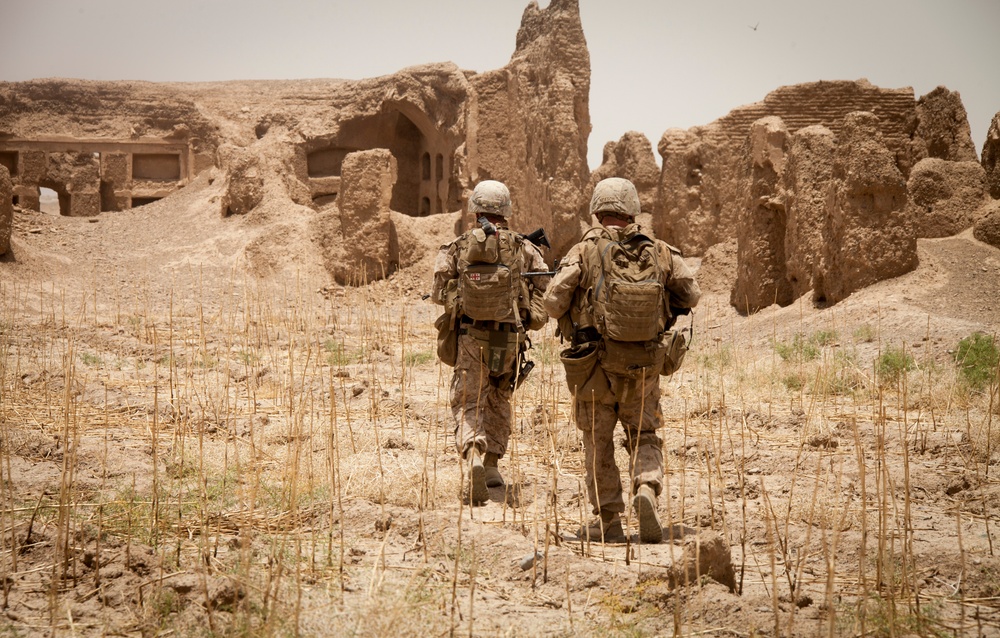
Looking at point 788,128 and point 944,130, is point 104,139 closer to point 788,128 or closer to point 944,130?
point 788,128

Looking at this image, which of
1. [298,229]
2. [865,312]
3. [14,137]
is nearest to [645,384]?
[865,312]

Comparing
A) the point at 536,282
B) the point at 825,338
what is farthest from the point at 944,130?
the point at 536,282

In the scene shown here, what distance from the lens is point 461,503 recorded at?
391 cm

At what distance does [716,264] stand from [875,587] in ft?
39.4

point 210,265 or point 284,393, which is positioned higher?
point 210,265

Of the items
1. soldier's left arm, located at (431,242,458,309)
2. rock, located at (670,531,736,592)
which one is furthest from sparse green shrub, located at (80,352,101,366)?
rock, located at (670,531,736,592)

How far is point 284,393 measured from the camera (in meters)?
7.61

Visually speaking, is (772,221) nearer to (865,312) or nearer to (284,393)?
(865,312)

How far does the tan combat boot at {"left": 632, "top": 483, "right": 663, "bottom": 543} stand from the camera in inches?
170

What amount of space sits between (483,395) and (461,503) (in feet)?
5.53

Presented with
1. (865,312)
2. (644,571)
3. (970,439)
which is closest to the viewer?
(644,571)

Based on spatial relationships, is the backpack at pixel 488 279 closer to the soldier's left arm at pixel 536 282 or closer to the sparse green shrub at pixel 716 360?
the soldier's left arm at pixel 536 282

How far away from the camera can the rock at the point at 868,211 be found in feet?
36.4

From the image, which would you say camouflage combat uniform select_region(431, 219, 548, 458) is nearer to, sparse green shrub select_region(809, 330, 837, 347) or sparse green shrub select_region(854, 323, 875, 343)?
→ sparse green shrub select_region(809, 330, 837, 347)
